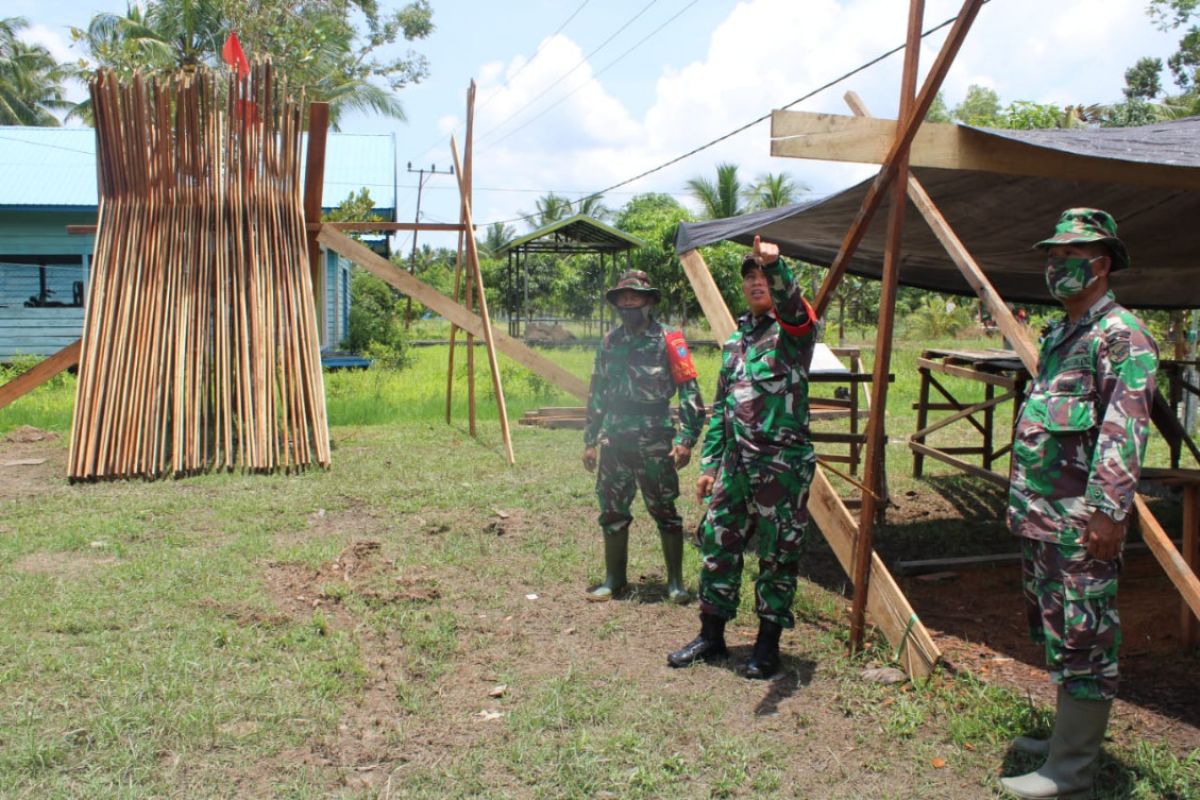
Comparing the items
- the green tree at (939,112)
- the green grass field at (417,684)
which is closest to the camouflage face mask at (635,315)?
the green grass field at (417,684)

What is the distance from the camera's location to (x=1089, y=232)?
2.96 metres

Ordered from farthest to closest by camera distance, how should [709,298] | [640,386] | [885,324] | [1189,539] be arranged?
[709,298] → [640,386] → [1189,539] → [885,324]

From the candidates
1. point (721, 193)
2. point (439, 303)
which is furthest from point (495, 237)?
point (439, 303)

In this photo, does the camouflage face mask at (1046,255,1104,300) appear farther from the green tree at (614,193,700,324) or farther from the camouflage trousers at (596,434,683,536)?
the green tree at (614,193,700,324)

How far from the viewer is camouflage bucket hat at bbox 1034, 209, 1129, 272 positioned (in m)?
2.95

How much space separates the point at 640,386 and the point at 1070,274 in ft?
7.42

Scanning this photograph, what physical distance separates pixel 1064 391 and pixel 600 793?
197 centimetres

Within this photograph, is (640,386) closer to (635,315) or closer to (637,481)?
(635,315)

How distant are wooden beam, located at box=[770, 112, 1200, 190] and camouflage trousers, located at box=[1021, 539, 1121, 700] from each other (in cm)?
168

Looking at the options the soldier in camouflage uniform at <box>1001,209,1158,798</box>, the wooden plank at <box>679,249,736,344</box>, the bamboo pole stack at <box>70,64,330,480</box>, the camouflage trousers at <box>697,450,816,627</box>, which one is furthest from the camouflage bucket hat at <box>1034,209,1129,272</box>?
the bamboo pole stack at <box>70,64,330,480</box>

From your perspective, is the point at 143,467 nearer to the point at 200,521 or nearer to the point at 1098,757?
the point at 200,521

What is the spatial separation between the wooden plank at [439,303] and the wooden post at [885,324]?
5431 millimetres

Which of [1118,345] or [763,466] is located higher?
[1118,345]

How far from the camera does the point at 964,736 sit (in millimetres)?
3418
